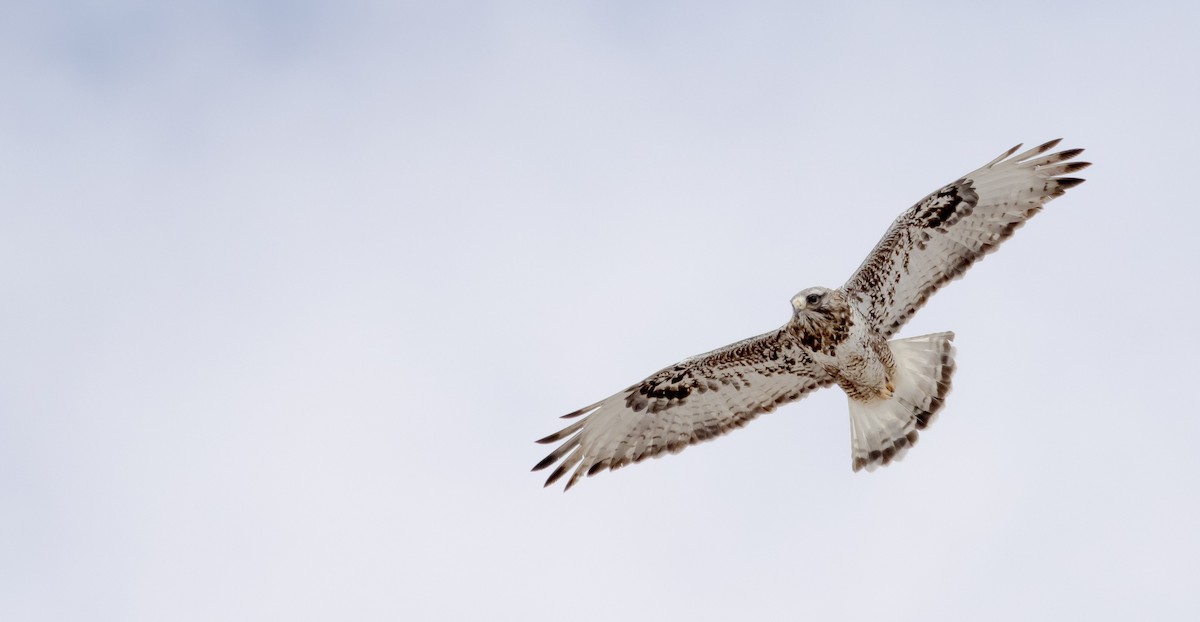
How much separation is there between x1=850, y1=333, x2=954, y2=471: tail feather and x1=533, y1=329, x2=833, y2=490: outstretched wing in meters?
0.55

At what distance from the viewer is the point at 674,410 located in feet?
44.9

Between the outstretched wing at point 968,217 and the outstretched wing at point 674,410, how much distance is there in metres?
0.98

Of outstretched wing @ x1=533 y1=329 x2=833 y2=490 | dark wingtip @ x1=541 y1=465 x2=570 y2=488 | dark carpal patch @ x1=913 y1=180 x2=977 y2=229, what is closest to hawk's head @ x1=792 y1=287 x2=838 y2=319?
outstretched wing @ x1=533 y1=329 x2=833 y2=490

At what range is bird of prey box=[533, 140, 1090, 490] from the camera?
13148mm

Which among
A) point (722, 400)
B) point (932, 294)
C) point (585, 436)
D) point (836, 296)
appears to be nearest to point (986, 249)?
point (932, 294)

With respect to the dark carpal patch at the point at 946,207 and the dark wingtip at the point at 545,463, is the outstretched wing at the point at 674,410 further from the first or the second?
the dark carpal patch at the point at 946,207

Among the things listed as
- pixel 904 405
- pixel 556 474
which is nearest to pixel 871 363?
pixel 904 405

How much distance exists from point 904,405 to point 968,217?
5.85 feet

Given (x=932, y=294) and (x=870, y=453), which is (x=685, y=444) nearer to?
(x=870, y=453)

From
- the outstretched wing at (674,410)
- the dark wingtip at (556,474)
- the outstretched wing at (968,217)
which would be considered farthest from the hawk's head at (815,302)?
the dark wingtip at (556,474)

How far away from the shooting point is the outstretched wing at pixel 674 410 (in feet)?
44.2

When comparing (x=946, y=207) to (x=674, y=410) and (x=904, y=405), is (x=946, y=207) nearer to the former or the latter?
(x=904, y=405)

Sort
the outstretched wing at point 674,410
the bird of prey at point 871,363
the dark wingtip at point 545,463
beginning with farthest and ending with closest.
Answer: the dark wingtip at point 545,463 → the outstretched wing at point 674,410 → the bird of prey at point 871,363

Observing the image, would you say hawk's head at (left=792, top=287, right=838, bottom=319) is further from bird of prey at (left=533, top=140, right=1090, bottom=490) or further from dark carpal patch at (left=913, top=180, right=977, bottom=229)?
dark carpal patch at (left=913, top=180, right=977, bottom=229)
